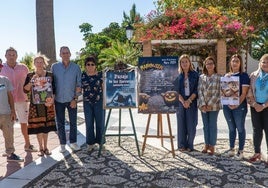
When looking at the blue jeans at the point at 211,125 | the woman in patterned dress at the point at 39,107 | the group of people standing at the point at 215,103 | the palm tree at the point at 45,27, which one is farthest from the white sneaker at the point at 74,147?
the palm tree at the point at 45,27

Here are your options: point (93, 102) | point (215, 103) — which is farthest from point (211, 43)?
point (93, 102)

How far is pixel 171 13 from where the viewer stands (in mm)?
13625

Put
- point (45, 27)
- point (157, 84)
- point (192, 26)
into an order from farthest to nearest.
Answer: point (192, 26) < point (45, 27) < point (157, 84)

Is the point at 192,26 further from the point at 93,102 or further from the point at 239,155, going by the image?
the point at 239,155

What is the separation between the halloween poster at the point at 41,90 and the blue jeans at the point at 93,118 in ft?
2.33

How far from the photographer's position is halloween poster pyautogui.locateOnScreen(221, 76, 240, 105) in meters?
5.20

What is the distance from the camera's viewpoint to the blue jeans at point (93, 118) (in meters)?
5.96

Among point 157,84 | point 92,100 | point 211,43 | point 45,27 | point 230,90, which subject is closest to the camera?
point 230,90

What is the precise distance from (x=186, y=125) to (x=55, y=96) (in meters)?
2.25

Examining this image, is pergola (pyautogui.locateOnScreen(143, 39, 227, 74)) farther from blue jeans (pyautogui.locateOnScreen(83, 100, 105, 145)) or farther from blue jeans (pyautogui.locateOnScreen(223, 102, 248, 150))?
blue jeans (pyautogui.locateOnScreen(223, 102, 248, 150))

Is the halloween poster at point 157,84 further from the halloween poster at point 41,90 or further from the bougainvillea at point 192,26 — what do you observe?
the bougainvillea at point 192,26

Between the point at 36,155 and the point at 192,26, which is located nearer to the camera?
the point at 36,155

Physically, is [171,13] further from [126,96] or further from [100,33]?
[100,33]

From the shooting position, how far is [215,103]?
214 inches
